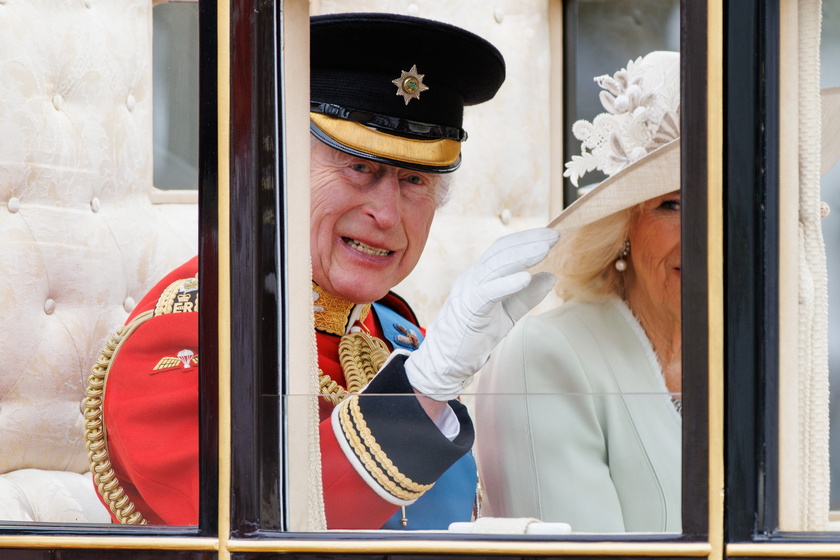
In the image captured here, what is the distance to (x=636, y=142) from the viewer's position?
1.72 m

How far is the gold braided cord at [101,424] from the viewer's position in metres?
1.45

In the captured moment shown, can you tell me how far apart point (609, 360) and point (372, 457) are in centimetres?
48

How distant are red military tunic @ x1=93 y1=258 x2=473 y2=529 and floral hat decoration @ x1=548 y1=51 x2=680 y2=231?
453 mm

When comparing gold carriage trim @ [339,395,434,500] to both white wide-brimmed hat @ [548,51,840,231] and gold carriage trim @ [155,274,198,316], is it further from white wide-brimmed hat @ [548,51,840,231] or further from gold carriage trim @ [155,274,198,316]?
white wide-brimmed hat @ [548,51,840,231]

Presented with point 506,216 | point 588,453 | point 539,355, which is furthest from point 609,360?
point 506,216

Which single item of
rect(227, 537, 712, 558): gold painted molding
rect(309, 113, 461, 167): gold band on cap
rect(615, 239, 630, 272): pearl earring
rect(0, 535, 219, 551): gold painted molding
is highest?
rect(309, 113, 461, 167): gold band on cap

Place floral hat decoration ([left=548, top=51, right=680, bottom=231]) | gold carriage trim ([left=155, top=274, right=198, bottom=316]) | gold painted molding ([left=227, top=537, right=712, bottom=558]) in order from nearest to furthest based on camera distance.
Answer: gold painted molding ([left=227, top=537, right=712, bottom=558]) → gold carriage trim ([left=155, top=274, right=198, bottom=316]) → floral hat decoration ([left=548, top=51, right=680, bottom=231])

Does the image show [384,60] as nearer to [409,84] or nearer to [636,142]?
[409,84]

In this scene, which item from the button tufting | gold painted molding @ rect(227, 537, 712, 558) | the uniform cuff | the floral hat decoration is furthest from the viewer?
the button tufting

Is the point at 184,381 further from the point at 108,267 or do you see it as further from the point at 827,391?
the point at 827,391

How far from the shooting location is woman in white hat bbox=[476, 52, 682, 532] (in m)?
1.22

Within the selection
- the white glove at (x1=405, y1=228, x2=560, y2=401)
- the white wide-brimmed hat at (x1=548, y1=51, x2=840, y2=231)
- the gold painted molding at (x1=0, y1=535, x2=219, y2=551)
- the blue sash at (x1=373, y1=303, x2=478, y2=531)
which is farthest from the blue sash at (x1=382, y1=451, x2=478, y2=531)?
the white wide-brimmed hat at (x1=548, y1=51, x2=840, y2=231)

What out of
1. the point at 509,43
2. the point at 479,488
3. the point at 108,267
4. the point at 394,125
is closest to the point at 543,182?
the point at 509,43

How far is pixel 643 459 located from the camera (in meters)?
1.26
